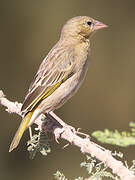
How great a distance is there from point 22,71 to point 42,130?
5.24 metres

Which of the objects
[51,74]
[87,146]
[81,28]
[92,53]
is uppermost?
[92,53]

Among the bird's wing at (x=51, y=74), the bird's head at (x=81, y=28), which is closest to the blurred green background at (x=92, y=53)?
the bird's head at (x=81, y=28)

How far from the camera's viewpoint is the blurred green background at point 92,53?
31.1 ft

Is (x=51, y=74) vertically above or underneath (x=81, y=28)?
underneath

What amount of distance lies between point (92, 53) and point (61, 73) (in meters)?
4.21

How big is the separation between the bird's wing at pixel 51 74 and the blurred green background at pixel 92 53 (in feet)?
12.7

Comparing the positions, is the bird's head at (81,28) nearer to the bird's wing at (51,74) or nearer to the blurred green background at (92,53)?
the bird's wing at (51,74)

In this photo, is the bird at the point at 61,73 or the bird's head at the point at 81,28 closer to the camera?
the bird at the point at 61,73

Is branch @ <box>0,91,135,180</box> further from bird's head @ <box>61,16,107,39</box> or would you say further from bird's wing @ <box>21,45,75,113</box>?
bird's head @ <box>61,16,107,39</box>

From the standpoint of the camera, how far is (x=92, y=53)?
31.2 ft

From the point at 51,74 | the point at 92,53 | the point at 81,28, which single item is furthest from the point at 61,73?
the point at 92,53

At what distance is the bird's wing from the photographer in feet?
16.5

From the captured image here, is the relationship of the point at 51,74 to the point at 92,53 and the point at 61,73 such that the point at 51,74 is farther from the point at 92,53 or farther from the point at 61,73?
the point at 92,53

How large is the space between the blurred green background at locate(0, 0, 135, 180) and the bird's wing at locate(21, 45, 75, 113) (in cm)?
386
